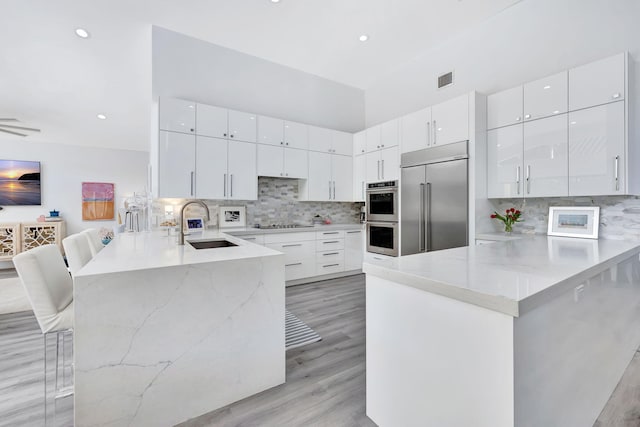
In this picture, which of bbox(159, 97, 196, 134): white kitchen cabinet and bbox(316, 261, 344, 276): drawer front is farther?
bbox(316, 261, 344, 276): drawer front

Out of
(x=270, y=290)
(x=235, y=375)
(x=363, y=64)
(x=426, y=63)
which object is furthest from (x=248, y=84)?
(x=235, y=375)

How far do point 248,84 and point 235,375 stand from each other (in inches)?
151

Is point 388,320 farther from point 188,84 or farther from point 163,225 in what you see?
point 188,84

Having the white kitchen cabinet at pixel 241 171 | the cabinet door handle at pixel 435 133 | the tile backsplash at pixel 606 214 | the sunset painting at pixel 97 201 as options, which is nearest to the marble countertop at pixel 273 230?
the white kitchen cabinet at pixel 241 171

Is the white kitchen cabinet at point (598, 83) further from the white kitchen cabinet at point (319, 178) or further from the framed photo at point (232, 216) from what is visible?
the framed photo at point (232, 216)

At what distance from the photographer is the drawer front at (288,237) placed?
3.79 metres

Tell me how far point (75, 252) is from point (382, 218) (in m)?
3.43

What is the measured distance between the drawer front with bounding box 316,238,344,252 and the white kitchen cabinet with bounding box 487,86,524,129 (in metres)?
2.49

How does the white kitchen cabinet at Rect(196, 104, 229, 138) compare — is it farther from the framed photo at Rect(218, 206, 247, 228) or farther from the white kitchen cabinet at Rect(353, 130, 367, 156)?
the white kitchen cabinet at Rect(353, 130, 367, 156)

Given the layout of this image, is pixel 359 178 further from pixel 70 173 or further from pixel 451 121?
pixel 70 173

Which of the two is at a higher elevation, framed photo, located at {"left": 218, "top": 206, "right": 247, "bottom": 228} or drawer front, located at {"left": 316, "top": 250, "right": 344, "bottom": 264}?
framed photo, located at {"left": 218, "top": 206, "right": 247, "bottom": 228}

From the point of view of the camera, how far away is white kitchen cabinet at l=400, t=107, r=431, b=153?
345 centimetres

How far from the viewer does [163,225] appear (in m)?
3.45

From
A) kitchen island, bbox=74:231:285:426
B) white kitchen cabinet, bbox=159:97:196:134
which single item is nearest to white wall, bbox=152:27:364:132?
white kitchen cabinet, bbox=159:97:196:134
